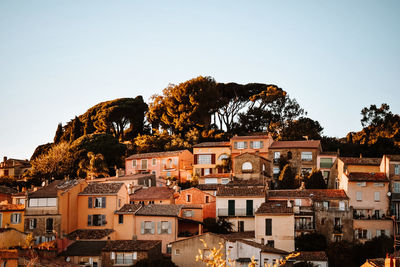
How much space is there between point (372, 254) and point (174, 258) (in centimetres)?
1426

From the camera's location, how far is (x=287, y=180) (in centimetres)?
5922

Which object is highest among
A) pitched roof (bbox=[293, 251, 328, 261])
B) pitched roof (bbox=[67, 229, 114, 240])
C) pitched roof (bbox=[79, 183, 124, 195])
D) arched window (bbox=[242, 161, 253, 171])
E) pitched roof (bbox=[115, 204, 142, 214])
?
arched window (bbox=[242, 161, 253, 171])

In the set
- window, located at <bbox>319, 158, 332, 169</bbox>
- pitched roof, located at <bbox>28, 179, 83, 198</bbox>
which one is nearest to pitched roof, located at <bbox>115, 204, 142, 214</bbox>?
pitched roof, located at <bbox>28, 179, 83, 198</bbox>

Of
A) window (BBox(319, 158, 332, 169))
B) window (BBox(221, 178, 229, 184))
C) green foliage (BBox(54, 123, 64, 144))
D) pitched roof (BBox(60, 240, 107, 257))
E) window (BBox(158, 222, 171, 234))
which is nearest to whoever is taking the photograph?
pitched roof (BBox(60, 240, 107, 257))

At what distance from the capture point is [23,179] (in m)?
72.8

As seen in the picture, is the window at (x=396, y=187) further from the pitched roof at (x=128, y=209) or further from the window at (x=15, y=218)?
the window at (x=15, y=218)

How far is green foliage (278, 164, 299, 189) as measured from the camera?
58.8 meters

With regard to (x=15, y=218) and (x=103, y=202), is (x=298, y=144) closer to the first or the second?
(x=103, y=202)

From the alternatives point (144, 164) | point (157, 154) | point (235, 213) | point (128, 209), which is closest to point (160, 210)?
point (128, 209)

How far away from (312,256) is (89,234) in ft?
56.8

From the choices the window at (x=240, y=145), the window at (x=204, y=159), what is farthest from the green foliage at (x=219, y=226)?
the window at (x=204, y=159)

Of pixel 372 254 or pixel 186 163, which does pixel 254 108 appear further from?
pixel 372 254

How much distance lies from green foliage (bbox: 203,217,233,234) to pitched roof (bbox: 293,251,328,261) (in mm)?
8099

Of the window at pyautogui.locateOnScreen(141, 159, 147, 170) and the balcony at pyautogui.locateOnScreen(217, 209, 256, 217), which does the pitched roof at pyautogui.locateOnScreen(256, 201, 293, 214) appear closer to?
the balcony at pyautogui.locateOnScreen(217, 209, 256, 217)
